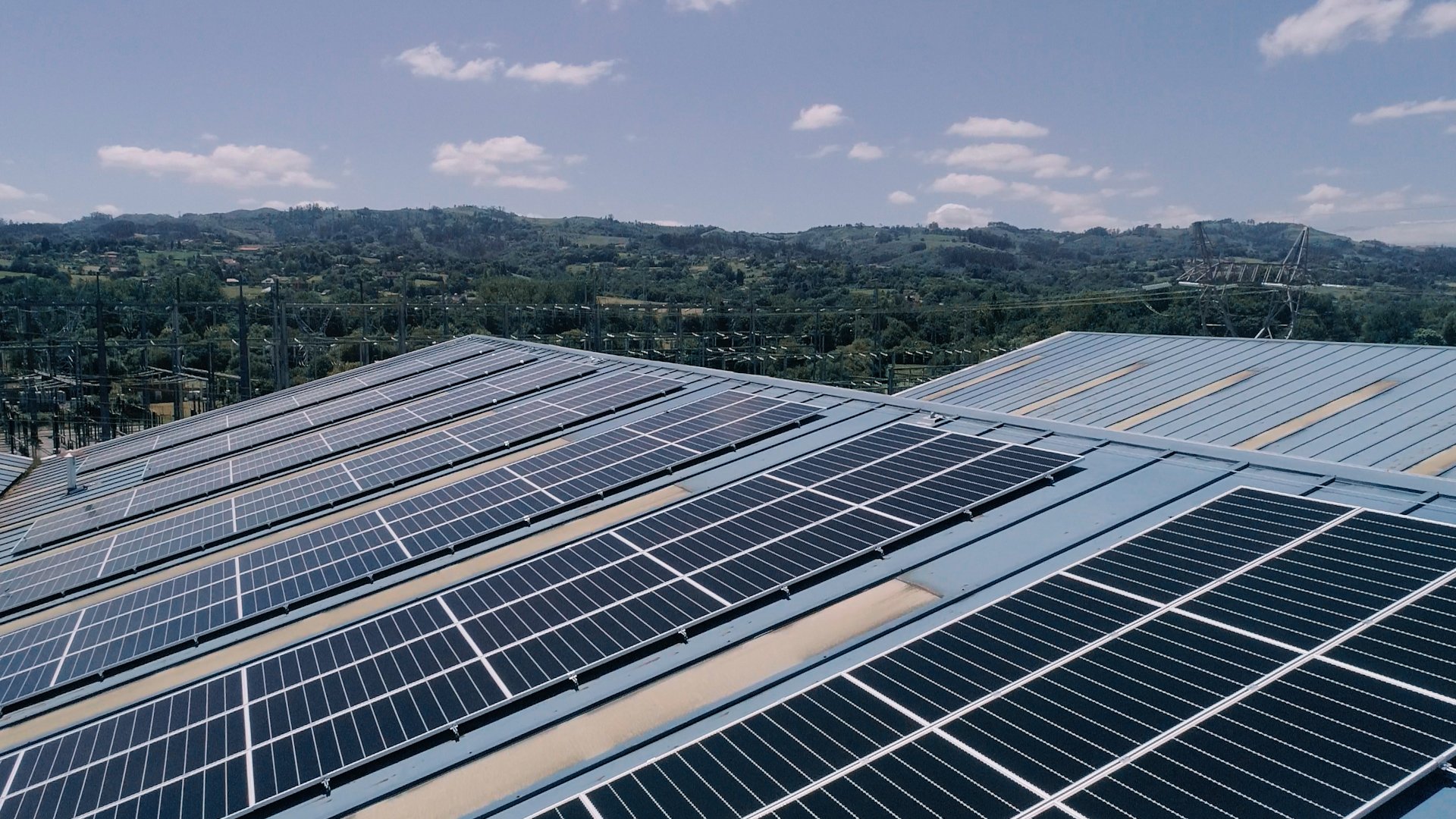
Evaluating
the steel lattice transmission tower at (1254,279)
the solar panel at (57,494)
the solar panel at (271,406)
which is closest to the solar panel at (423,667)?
the solar panel at (57,494)

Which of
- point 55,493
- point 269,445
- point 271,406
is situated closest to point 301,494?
point 269,445

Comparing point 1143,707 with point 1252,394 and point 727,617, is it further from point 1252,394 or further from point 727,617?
point 1252,394

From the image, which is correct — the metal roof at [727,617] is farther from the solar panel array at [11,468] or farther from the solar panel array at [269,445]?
the solar panel array at [11,468]

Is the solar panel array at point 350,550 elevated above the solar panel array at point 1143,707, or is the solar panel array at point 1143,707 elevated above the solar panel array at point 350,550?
the solar panel array at point 1143,707

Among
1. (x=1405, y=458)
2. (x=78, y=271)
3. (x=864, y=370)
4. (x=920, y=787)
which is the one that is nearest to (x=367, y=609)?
(x=920, y=787)

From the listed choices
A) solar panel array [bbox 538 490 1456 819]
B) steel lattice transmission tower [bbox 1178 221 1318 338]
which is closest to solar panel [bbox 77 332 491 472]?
solar panel array [bbox 538 490 1456 819]

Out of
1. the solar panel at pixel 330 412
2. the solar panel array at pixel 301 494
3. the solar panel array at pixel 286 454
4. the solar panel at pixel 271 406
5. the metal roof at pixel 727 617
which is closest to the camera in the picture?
the metal roof at pixel 727 617

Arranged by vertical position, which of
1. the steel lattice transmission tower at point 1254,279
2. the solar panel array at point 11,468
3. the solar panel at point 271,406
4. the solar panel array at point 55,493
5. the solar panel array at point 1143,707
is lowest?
the solar panel array at point 11,468
